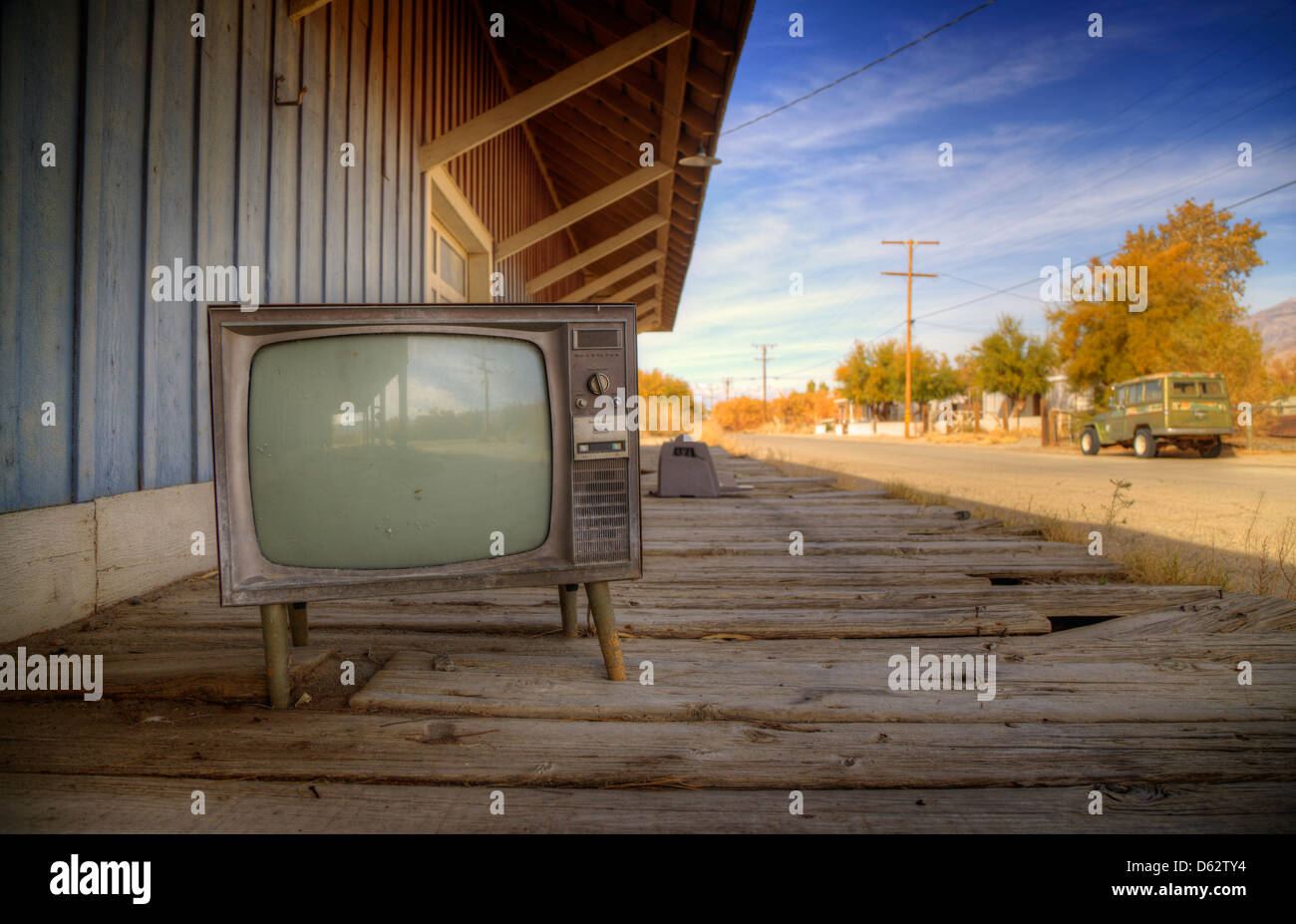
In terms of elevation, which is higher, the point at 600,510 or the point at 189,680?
the point at 600,510

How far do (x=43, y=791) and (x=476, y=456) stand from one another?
0.90 m

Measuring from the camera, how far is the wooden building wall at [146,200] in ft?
5.81

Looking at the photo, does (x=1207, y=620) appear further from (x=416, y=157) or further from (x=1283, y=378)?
(x=1283, y=378)

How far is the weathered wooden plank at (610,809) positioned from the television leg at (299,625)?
58cm

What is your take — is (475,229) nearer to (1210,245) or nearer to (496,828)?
(496,828)

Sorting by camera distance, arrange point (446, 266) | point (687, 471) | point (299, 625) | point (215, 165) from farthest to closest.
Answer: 1. point (446, 266)
2. point (687, 471)
3. point (215, 165)
4. point (299, 625)

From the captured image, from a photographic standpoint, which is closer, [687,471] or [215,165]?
[215,165]

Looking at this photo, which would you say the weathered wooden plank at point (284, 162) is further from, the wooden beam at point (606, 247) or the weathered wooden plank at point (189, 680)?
the wooden beam at point (606, 247)

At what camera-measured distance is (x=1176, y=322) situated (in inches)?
790

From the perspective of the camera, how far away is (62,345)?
189 cm

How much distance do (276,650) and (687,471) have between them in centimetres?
412

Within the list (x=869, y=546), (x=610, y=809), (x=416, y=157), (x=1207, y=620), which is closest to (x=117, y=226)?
(x=610, y=809)

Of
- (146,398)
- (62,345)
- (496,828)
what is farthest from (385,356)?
(146,398)

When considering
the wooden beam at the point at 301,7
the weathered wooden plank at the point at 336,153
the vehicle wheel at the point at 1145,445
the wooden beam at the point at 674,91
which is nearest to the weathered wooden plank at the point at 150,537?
the weathered wooden plank at the point at 336,153
